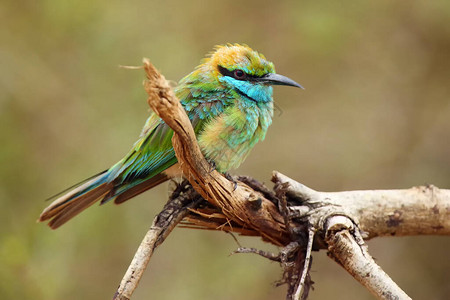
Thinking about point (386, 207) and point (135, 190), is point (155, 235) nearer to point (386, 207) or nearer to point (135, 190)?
point (135, 190)

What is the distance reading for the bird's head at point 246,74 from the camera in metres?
3.17

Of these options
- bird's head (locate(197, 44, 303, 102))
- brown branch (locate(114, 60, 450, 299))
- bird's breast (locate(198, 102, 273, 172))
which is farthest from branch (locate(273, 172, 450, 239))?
bird's head (locate(197, 44, 303, 102))

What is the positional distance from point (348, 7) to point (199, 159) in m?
3.13

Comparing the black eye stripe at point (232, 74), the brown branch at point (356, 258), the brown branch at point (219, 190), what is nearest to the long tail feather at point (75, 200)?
the brown branch at point (219, 190)

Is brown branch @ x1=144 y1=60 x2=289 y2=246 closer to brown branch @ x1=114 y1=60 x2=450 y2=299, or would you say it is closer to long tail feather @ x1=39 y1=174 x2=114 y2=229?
brown branch @ x1=114 y1=60 x2=450 y2=299

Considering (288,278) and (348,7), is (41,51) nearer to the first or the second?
(348,7)

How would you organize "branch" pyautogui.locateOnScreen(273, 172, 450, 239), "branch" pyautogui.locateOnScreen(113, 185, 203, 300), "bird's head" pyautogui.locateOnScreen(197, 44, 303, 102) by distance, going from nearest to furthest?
"branch" pyautogui.locateOnScreen(113, 185, 203, 300) < "branch" pyautogui.locateOnScreen(273, 172, 450, 239) < "bird's head" pyautogui.locateOnScreen(197, 44, 303, 102)

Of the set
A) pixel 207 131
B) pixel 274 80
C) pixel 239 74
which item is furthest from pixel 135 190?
pixel 274 80

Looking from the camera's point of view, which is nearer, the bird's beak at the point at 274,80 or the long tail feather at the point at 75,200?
the long tail feather at the point at 75,200

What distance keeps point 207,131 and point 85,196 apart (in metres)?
0.82

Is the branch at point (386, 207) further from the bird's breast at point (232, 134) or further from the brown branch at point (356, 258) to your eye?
the bird's breast at point (232, 134)

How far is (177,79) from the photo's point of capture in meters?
4.62

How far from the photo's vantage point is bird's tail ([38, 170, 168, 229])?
3.06 metres

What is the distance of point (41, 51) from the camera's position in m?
4.59
